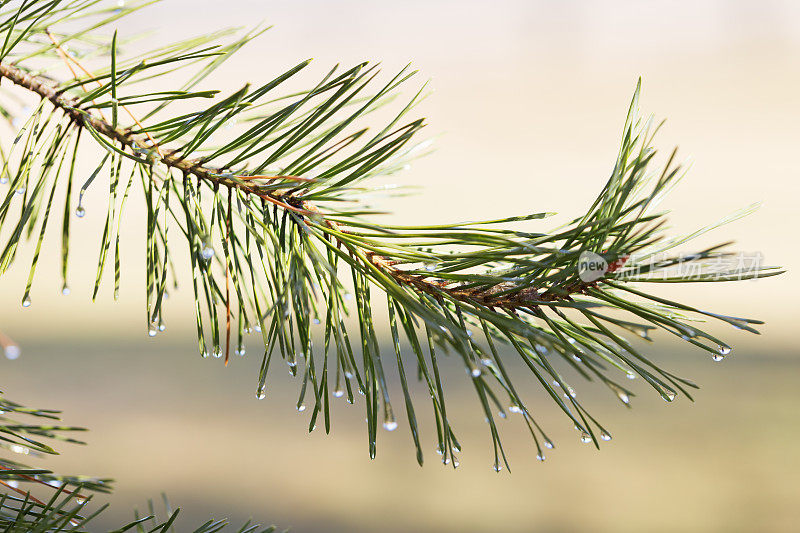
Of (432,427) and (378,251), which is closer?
(378,251)

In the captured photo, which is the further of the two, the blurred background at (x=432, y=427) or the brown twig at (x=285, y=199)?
the blurred background at (x=432, y=427)

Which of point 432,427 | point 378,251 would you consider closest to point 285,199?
point 378,251

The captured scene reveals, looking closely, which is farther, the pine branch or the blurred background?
the blurred background

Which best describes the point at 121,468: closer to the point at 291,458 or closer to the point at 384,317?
the point at 291,458

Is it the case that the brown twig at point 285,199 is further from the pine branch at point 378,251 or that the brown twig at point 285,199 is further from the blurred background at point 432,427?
the blurred background at point 432,427

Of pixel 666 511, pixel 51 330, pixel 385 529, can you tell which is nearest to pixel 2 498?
pixel 385 529

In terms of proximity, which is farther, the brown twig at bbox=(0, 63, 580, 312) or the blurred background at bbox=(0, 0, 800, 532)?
the blurred background at bbox=(0, 0, 800, 532)

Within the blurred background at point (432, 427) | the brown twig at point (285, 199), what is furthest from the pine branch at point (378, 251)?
the blurred background at point (432, 427)

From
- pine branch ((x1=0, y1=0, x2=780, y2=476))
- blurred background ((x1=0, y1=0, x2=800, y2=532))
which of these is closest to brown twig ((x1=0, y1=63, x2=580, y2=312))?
pine branch ((x1=0, y1=0, x2=780, y2=476))

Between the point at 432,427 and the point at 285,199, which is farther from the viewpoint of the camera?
the point at 432,427

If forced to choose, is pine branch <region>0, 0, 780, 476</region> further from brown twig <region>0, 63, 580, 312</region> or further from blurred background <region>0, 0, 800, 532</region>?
blurred background <region>0, 0, 800, 532</region>

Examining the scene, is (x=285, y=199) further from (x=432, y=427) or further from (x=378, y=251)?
(x=432, y=427)
